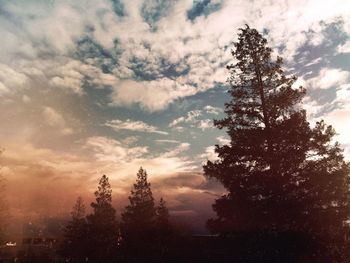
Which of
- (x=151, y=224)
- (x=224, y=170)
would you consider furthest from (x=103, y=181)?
(x=224, y=170)

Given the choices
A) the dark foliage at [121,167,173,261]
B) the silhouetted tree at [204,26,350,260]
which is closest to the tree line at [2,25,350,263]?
the silhouetted tree at [204,26,350,260]

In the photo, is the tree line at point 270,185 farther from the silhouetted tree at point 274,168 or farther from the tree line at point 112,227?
the tree line at point 112,227

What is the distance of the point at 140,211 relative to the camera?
5241 centimetres

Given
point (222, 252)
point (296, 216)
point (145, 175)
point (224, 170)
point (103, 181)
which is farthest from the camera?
point (103, 181)

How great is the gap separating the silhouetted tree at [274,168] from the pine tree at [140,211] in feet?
93.2

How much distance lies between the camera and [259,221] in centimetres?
2005

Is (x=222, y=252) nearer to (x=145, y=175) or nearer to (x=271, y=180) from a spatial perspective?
(x=271, y=180)

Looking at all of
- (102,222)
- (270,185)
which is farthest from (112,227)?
(270,185)

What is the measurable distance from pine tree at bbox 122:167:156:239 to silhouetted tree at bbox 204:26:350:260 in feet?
93.2

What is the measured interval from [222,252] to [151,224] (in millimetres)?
30448

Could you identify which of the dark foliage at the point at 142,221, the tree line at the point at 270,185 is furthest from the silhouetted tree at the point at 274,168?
the dark foliage at the point at 142,221

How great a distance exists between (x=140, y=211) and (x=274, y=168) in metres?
34.8

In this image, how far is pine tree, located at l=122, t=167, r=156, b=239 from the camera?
163 ft

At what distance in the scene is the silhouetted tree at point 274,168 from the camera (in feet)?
63.7
